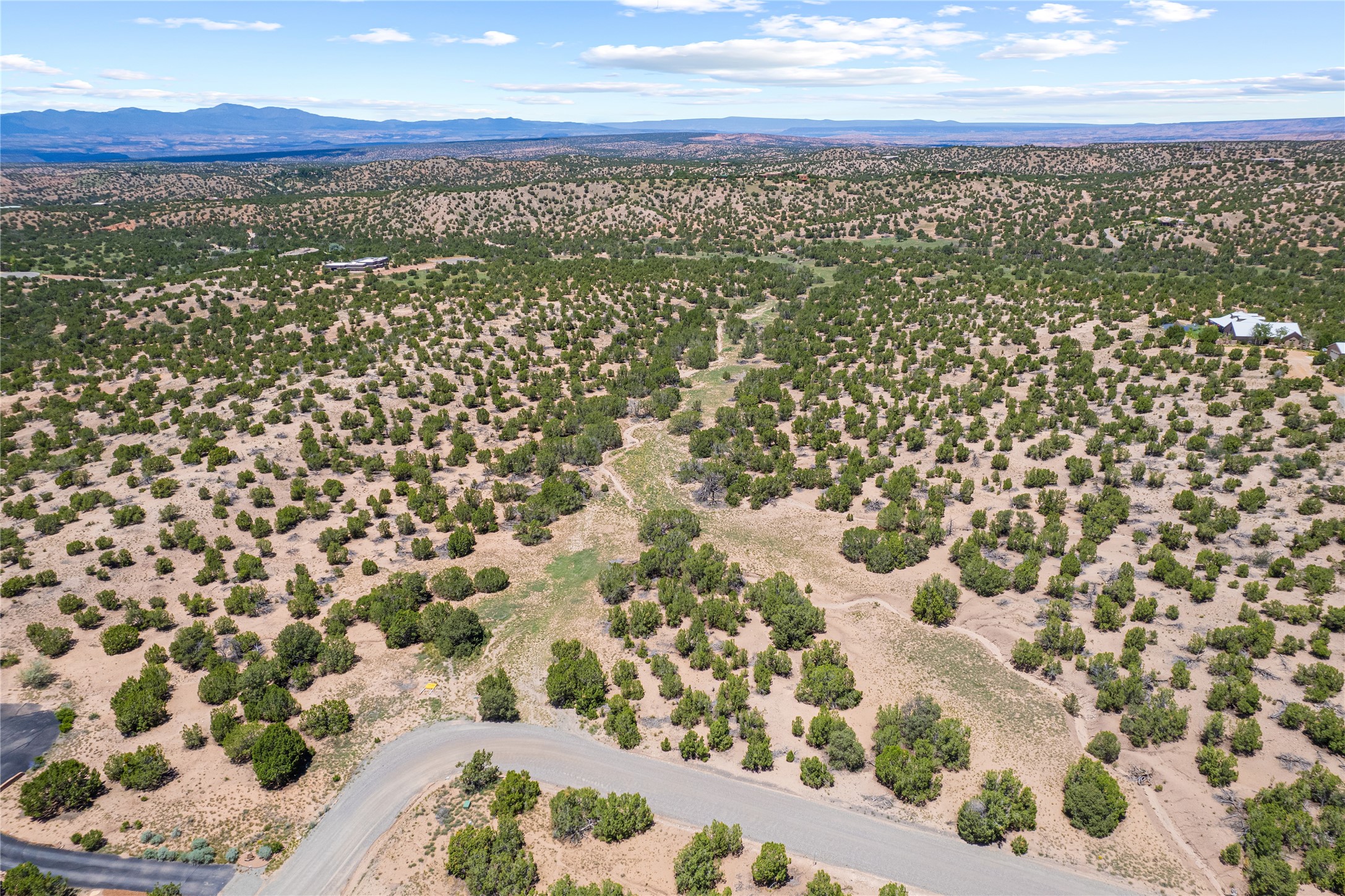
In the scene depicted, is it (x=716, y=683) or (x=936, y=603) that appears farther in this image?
(x=936, y=603)

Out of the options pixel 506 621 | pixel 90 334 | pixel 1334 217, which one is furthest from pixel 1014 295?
pixel 90 334

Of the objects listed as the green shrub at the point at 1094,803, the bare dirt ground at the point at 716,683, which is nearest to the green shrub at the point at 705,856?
the bare dirt ground at the point at 716,683

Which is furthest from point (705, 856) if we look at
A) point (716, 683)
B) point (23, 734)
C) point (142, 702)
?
point (23, 734)

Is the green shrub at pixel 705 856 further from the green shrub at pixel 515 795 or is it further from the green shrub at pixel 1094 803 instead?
the green shrub at pixel 1094 803

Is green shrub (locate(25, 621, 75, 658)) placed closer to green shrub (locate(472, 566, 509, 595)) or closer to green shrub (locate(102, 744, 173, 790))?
green shrub (locate(102, 744, 173, 790))

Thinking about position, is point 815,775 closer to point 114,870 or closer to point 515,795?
point 515,795

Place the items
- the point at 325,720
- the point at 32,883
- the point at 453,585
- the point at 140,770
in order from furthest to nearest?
the point at 453,585 → the point at 325,720 → the point at 140,770 → the point at 32,883

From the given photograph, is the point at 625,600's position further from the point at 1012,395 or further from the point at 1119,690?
the point at 1012,395
